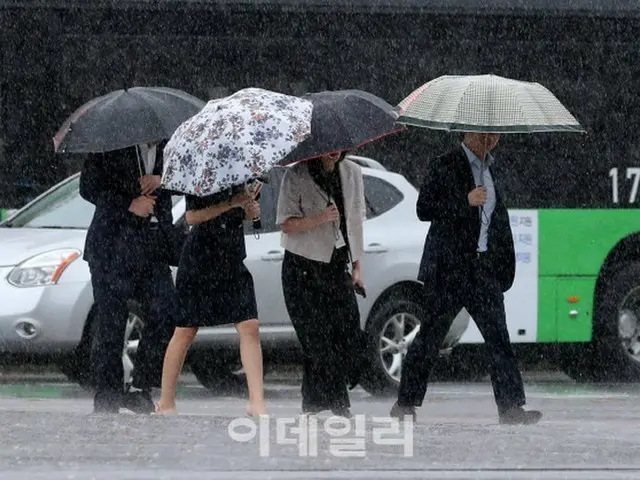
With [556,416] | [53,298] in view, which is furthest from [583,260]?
[53,298]

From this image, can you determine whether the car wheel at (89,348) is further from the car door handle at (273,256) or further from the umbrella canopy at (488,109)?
the umbrella canopy at (488,109)

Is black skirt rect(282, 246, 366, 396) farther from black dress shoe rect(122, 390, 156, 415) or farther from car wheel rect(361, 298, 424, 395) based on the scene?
car wheel rect(361, 298, 424, 395)

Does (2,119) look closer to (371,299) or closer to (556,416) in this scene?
(371,299)

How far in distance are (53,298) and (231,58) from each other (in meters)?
2.73

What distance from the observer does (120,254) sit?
31.7 feet

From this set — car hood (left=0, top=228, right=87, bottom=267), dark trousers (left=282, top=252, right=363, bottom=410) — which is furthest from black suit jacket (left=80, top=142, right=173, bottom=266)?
car hood (left=0, top=228, right=87, bottom=267)

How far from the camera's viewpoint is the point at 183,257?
30.9 feet

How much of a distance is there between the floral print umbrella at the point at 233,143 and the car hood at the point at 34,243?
12.3 feet

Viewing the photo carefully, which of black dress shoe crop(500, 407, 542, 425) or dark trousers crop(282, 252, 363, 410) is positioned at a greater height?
dark trousers crop(282, 252, 363, 410)

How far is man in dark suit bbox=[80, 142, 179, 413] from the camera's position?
31.8ft

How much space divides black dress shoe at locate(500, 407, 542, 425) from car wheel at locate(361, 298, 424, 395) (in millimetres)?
3791

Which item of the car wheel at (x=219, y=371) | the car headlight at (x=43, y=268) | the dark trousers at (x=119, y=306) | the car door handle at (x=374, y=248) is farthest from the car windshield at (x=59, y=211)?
the dark trousers at (x=119, y=306)
